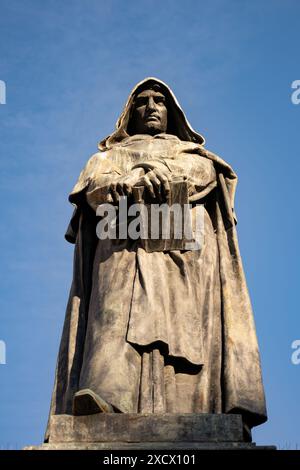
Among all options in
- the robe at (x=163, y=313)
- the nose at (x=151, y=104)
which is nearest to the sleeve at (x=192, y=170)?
the robe at (x=163, y=313)

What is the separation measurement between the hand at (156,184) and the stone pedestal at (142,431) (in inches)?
119

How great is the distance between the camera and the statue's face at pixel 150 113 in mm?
14039

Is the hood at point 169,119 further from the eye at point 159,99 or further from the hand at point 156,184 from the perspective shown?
the hand at point 156,184

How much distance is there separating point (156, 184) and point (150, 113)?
7.53 ft

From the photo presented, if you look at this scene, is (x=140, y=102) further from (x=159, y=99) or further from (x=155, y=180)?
(x=155, y=180)

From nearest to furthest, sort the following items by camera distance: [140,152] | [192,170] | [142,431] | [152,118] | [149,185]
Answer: [142,431], [149,185], [192,170], [140,152], [152,118]

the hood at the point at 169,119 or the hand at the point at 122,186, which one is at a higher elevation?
the hood at the point at 169,119

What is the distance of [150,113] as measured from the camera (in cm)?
1409

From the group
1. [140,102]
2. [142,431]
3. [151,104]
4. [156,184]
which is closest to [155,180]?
[156,184]

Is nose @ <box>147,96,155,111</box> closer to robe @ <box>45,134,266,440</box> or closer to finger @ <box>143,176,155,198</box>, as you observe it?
robe @ <box>45,134,266,440</box>

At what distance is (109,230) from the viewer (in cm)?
1220
